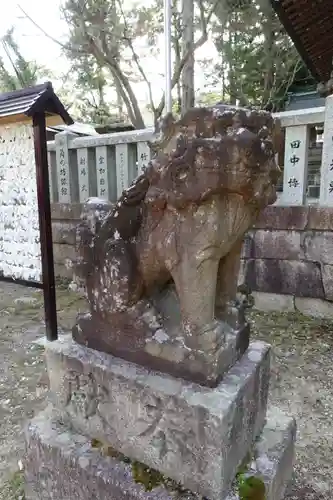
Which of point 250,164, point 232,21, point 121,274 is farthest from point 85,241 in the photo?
point 232,21

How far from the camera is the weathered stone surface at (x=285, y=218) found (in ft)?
10.0

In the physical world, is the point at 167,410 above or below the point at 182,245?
below

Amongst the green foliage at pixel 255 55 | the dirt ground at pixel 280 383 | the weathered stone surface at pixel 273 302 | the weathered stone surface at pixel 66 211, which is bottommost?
the dirt ground at pixel 280 383

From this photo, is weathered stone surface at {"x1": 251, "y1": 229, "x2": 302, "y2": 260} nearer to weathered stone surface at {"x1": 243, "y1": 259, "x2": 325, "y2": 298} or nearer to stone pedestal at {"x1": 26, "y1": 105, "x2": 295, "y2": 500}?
weathered stone surface at {"x1": 243, "y1": 259, "x2": 325, "y2": 298}

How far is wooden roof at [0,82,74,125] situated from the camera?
1.62 m

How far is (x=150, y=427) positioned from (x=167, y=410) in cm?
11

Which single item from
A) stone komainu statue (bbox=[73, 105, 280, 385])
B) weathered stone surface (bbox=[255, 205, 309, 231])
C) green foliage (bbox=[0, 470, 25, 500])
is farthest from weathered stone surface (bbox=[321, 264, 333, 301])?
green foliage (bbox=[0, 470, 25, 500])

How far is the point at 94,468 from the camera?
1.24 metres

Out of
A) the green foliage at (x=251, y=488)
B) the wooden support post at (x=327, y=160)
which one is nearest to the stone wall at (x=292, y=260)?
the wooden support post at (x=327, y=160)

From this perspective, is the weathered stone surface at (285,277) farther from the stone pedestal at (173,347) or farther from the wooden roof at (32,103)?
the wooden roof at (32,103)

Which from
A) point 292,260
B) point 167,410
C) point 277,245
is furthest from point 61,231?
point 167,410

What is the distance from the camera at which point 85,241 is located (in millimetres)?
1320

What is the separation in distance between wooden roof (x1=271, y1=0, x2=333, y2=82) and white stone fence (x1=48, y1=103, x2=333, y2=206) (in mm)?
1216

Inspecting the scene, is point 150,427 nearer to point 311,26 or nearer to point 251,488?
point 251,488
